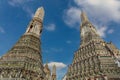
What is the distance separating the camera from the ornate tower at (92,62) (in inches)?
2005

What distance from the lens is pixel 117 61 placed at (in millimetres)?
53500

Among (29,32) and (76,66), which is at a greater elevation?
(29,32)

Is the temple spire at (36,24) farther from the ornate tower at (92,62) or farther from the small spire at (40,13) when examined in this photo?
the ornate tower at (92,62)

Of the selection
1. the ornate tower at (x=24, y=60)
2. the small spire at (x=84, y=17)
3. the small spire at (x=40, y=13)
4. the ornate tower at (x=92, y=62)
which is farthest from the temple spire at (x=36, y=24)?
the small spire at (x=84, y=17)

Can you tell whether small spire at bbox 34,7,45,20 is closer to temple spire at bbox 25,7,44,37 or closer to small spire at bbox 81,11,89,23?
temple spire at bbox 25,7,44,37

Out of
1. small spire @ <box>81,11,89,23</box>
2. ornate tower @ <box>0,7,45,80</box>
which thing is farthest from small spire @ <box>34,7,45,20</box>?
small spire @ <box>81,11,89,23</box>

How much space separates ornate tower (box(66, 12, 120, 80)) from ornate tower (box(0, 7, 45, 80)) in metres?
13.5

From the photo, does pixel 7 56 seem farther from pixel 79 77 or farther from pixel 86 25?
pixel 86 25

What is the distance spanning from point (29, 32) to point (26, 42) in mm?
6956

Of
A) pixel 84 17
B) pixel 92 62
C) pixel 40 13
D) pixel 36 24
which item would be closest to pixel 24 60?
pixel 36 24

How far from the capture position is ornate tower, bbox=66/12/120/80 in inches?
2005

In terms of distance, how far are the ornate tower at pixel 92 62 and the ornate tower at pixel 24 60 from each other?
44.5 ft

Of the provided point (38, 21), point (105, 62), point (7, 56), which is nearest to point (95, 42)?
point (105, 62)

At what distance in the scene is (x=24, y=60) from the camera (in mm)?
50906
